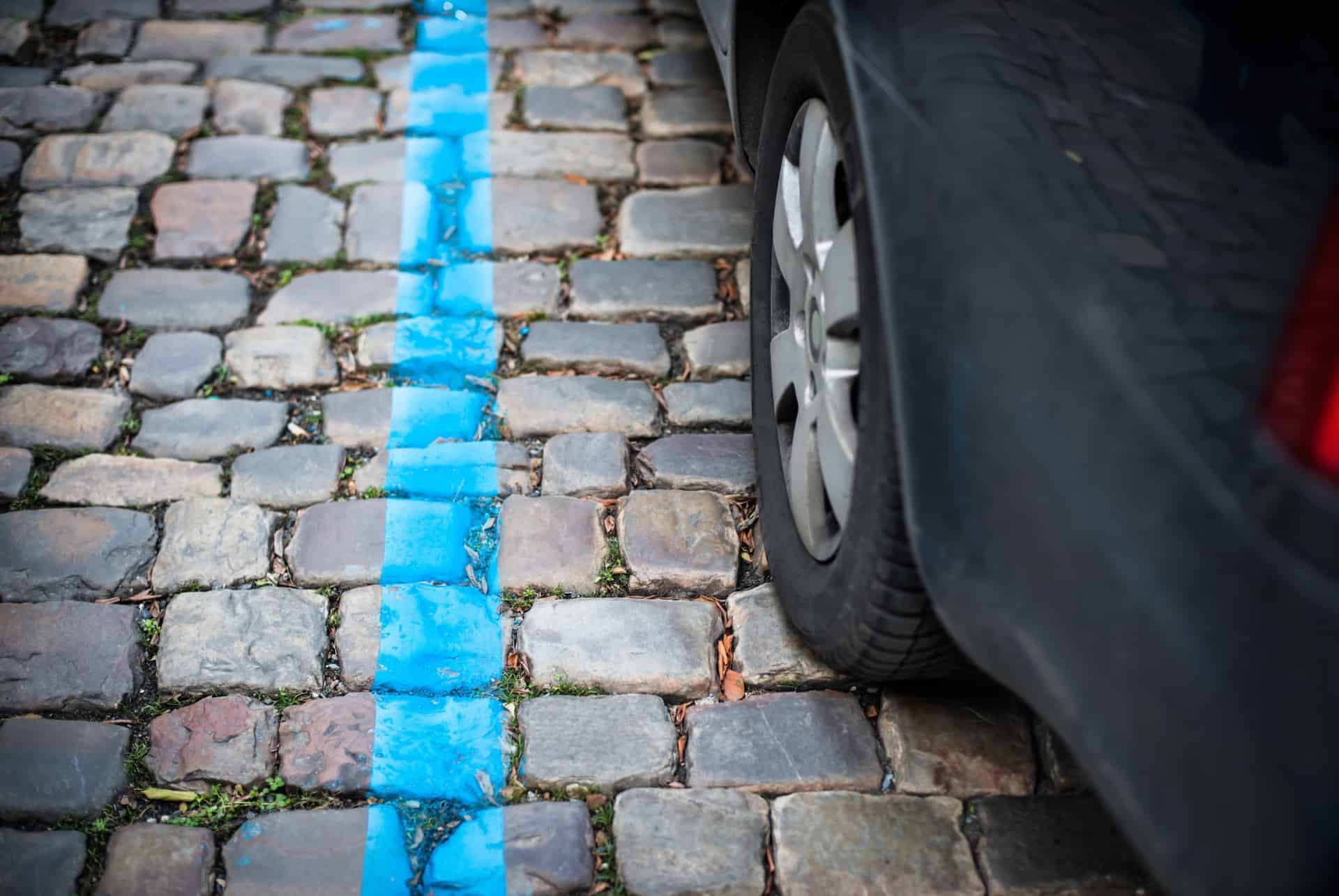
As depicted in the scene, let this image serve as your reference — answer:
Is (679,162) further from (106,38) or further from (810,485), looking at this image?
(106,38)

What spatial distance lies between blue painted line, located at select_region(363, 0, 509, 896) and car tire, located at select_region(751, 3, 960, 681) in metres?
0.61

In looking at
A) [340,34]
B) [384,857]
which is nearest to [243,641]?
[384,857]

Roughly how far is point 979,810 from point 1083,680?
0.84 m

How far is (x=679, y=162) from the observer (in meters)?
3.50

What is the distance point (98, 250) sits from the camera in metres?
3.09

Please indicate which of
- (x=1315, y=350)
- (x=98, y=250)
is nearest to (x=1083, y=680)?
(x=1315, y=350)

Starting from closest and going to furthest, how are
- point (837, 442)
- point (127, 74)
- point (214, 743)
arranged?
1. point (837, 442)
2. point (214, 743)
3. point (127, 74)

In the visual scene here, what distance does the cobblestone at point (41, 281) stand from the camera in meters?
2.92

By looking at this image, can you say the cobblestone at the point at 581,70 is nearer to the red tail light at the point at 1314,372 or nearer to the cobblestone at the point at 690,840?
the cobblestone at the point at 690,840

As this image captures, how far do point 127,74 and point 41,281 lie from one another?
3.68 feet

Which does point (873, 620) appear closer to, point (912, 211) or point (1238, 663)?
point (912, 211)

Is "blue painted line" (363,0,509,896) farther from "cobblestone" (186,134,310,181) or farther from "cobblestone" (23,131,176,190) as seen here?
"cobblestone" (23,131,176,190)

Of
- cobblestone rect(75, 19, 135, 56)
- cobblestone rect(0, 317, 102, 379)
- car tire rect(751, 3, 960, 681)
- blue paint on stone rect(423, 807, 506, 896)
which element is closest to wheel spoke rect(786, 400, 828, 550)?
car tire rect(751, 3, 960, 681)

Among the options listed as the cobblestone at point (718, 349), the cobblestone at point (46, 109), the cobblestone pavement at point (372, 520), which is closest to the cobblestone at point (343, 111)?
the cobblestone pavement at point (372, 520)
